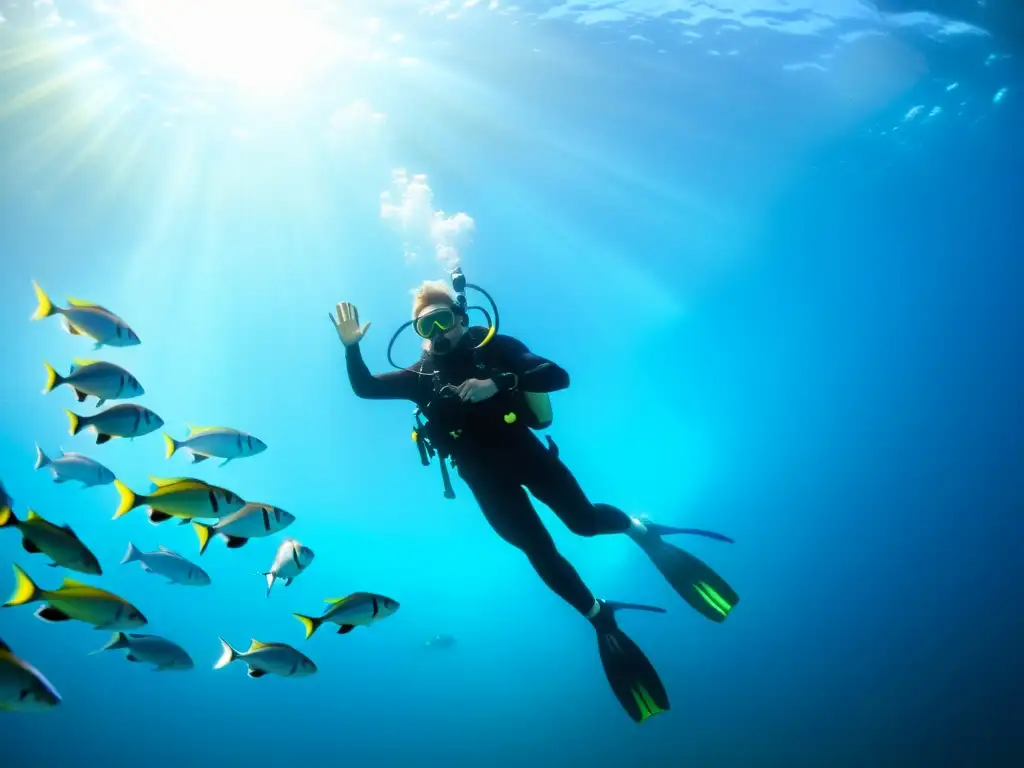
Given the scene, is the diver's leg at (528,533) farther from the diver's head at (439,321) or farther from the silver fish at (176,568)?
the silver fish at (176,568)

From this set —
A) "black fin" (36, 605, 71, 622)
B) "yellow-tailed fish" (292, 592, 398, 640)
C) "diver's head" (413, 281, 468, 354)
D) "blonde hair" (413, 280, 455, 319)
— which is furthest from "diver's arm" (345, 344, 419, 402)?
"black fin" (36, 605, 71, 622)

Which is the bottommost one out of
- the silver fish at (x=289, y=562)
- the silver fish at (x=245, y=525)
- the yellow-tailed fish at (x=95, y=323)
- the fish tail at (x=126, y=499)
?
the silver fish at (x=289, y=562)

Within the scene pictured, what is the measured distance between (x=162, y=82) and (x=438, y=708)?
4288 cm

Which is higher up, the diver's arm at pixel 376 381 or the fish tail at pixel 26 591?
the diver's arm at pixel 376 381

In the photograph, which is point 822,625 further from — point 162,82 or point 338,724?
point 162,82

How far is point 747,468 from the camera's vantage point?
5178 centimetres

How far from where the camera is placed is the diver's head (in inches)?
213

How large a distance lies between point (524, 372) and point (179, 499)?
317 centimetres

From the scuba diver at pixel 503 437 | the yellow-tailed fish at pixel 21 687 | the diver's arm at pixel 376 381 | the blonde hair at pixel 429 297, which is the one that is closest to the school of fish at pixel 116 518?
the yellow-tailed fish at pixel 21 687

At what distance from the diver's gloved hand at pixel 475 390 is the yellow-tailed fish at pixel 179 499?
2136 millimetres

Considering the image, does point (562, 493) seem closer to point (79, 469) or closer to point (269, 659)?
point (269, 659)

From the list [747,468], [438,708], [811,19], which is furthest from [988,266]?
[438,708]

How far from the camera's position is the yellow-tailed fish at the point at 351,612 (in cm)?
345

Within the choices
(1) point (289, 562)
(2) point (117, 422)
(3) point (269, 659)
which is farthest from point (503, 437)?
(2) point (117, 422)
